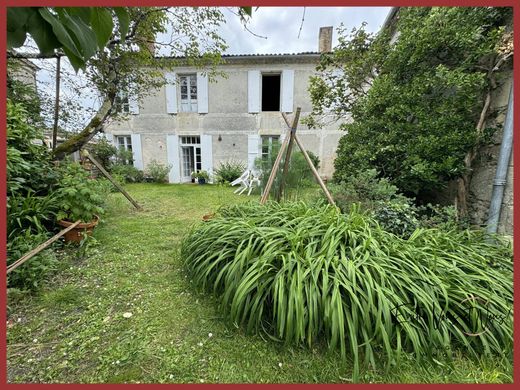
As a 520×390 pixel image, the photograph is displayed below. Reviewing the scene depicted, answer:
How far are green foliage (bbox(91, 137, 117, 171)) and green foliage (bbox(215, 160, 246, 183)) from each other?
13.7 feet

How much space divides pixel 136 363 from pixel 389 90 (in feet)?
13.5

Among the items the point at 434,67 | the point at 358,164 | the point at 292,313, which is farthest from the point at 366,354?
the point at 434,67

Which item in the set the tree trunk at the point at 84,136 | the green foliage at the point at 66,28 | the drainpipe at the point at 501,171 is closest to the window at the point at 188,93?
the tree trunk at the point at 84,136

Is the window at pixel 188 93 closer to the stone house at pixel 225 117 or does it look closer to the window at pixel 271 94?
the stone house at pixel 225 117

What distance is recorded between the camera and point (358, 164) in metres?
3.62

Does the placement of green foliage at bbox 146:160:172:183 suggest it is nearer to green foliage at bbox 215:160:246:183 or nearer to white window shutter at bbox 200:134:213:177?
white window shutter at bbox 200:134:213:177

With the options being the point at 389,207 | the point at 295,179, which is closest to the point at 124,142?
the point at 295,179

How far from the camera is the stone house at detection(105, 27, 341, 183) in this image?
805 cm

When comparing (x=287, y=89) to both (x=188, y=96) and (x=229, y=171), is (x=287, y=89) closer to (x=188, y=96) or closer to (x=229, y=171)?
(x=229, y=171)

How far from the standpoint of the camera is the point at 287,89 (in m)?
8.05

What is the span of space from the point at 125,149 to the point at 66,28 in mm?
10054

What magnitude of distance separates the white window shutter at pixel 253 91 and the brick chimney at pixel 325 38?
104 inches

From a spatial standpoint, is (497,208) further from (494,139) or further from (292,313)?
(292,313)

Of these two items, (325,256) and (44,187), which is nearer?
(325,256)
